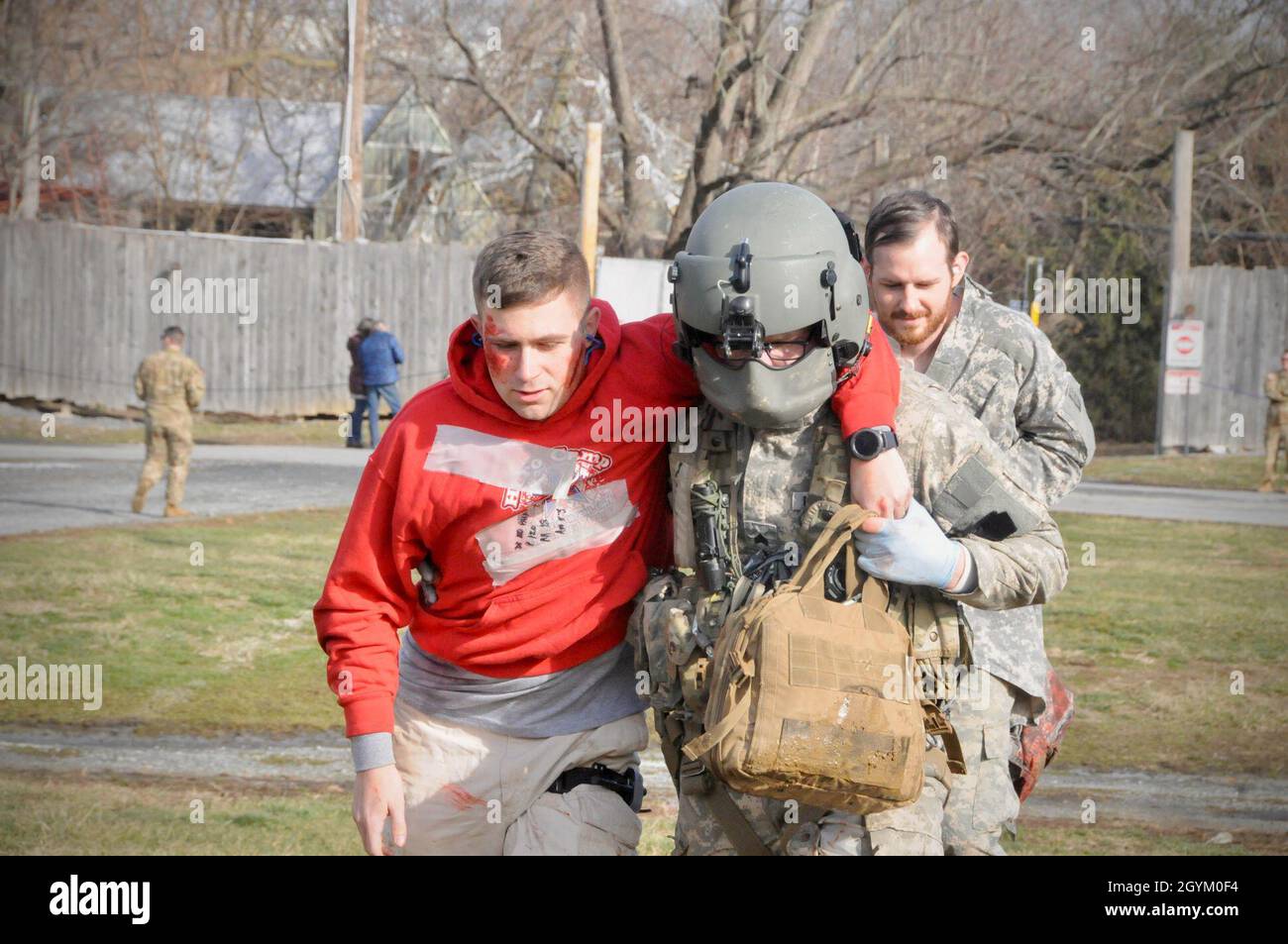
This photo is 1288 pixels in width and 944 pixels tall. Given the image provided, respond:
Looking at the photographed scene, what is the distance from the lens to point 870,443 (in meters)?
3.10

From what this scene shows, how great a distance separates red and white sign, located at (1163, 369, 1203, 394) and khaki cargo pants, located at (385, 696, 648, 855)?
20.7m

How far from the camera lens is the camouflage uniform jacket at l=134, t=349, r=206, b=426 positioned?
1384 centimetres

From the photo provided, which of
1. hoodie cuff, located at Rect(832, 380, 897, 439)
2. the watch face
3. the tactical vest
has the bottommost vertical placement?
the tactical vest

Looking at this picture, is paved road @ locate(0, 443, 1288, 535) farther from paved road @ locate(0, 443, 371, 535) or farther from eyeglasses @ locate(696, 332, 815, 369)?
eyeglasses @ locate(696, 332, 815, 369)

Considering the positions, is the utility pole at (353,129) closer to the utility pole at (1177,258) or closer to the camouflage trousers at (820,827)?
the utility pole at (1177,258)

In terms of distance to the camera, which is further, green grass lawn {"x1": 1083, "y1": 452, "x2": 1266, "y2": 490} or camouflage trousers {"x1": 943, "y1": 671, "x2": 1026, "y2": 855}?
green grass lawn {"x1": 1083, "y1": 452, "x2": 1266, "y2": 490}

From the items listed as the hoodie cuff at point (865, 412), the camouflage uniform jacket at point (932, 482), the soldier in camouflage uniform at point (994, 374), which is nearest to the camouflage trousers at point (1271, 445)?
the soldier in camouflage uniform at point (994, 374)

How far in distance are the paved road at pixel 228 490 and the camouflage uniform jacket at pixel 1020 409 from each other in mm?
10508

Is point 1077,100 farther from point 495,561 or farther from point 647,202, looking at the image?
point 495,561

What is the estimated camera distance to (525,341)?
3.33 m

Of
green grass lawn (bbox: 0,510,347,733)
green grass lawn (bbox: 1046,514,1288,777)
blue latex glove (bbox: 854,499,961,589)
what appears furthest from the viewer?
green grass lawn (bbox: 0,510,347,733)

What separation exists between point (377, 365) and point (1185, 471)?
38.4 ft

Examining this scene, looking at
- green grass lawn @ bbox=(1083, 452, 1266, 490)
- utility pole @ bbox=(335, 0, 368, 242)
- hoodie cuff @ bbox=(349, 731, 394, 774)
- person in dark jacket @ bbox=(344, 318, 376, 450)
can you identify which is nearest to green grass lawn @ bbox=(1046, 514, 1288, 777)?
hoodie cuff @ bbox=(349, 731, 394, 774)

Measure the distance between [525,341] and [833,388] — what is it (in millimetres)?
718
